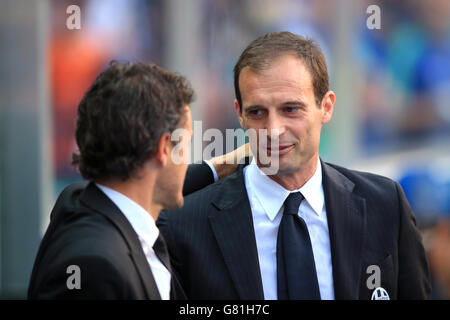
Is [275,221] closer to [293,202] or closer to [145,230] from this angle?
[293,202]

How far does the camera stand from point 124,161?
2201mm

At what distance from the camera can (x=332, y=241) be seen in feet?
8.91

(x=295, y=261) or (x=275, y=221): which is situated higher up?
(x=275, y=221)

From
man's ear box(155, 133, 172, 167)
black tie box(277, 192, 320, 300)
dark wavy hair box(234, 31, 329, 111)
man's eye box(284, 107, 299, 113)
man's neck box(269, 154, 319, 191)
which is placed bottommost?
black tie box(277, 192, 320, 300)

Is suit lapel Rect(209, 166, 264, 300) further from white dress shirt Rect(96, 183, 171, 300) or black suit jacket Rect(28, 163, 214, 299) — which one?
black suit jacket Rect(28, 163, 214, 299)

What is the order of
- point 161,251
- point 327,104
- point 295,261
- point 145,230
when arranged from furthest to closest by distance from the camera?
point 327,104
point 295,261
point 161,251
point 145,230

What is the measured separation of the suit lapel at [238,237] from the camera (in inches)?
102

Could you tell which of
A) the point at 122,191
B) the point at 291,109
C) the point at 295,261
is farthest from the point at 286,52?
the point at 122,191

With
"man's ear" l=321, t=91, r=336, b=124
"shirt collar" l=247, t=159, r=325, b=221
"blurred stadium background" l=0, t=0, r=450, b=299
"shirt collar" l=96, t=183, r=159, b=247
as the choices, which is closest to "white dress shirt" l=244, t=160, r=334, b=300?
"shirt collar" l=247, t=159, r=325, b=221

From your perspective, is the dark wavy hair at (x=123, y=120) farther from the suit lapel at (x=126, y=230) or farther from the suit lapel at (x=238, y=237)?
the suit lapel at (x=238, y=237)

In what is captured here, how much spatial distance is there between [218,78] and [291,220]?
4602mm

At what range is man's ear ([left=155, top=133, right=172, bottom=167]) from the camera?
229 cm

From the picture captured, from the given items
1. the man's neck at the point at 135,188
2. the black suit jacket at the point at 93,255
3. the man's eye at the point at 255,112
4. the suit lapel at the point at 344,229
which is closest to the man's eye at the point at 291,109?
the man's eye at the point at 255,112

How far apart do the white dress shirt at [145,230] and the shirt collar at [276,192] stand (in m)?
0.62
